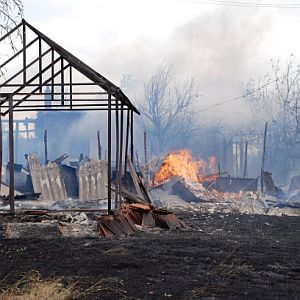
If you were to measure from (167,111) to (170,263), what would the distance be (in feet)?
147

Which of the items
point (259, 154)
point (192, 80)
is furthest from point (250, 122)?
point (192, 80)

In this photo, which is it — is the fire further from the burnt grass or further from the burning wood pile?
the burnt grass

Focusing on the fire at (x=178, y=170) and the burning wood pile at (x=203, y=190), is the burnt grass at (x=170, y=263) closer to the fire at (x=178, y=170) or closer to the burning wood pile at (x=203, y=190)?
the burning wood pile at (x=203, y=190)

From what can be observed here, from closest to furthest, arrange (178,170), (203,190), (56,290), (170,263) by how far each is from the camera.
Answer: (56,290), (170,263), (203,190), (178,170)

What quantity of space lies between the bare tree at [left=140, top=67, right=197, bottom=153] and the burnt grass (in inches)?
1530

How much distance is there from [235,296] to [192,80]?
47071mm

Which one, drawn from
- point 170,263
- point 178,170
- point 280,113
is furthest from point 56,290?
point 280,113

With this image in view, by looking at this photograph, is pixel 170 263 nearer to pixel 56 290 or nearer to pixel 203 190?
pixel 56 290

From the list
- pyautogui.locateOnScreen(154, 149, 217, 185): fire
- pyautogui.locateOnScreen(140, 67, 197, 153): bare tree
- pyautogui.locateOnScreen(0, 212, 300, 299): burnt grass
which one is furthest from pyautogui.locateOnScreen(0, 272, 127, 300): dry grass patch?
pyautogui.locateOnScreen(140, 67, 197, 153): bare tree

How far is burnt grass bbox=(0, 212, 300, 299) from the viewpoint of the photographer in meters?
7.24

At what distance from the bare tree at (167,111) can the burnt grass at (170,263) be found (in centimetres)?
3887

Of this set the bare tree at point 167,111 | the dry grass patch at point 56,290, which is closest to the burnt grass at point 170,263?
→ the dry grass patch at point 56,290

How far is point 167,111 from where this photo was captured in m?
53.6

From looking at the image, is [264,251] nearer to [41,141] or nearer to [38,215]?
[38,215]
